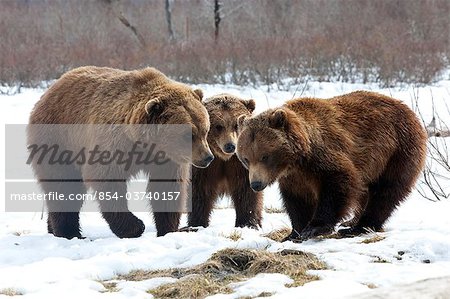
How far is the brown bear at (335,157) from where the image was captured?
527 cm

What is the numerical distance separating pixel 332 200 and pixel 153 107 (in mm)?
1571

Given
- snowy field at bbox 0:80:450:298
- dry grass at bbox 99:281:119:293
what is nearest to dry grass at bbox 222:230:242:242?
snowy field at bbox 0:80:450:298

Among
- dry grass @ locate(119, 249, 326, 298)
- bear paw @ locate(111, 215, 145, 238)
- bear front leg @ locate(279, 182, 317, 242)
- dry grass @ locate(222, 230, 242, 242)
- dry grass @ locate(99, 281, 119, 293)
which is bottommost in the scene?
bear paw @ locate(111, 215, 145, 238)

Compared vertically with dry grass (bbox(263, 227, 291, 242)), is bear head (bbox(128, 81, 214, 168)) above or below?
above

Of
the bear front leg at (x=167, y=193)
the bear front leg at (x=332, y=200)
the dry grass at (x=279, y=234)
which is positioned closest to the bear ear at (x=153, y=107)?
the bear front leg at (x=167, y=193)

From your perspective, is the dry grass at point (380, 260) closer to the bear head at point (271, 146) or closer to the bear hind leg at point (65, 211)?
the bear head at point (271, 146)

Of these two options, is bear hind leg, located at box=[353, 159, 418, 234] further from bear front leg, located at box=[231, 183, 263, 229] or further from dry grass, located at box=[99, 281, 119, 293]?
dry grass, located at box=[99, 281, 119, 293]

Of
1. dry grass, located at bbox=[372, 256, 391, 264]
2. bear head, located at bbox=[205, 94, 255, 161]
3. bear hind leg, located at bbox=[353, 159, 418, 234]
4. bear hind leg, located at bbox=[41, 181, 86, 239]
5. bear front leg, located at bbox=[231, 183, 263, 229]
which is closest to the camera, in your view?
dry grass, located at bbox=[372, 256, 391, 264]

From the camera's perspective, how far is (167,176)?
20.1 ft

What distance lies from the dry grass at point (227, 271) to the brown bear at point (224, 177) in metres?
1.66

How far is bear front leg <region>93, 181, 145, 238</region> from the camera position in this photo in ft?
20.0

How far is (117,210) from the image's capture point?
6207 mm

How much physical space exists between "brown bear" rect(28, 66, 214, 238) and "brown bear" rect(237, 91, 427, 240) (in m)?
0.57

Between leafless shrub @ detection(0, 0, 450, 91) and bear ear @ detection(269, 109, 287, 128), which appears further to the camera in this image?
leafless shrub @ detection(0, 0, 450, 91)
